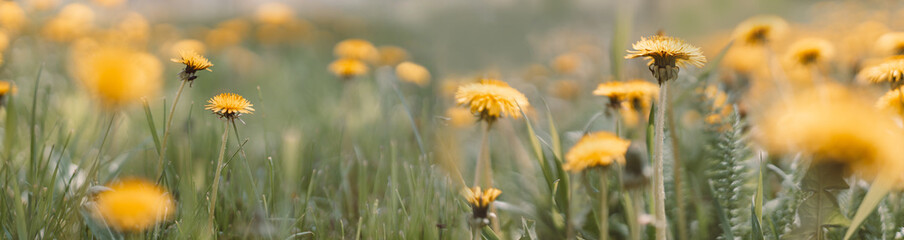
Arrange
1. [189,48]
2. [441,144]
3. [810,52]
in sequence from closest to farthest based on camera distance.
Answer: [189,48]
[441,144]
[810,52]

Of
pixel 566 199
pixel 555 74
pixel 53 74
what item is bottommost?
pixel 566 199

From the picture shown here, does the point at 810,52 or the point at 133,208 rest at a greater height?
the point at 810,52

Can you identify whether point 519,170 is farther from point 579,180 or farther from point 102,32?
point 102,32

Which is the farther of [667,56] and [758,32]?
[758,32]

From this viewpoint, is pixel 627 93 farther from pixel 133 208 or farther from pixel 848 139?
pixel 133 208

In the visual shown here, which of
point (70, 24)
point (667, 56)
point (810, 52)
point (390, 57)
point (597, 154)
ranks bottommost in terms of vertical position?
point (597, 154)

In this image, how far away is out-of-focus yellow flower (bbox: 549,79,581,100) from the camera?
7.75 feet

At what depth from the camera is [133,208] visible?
71cm

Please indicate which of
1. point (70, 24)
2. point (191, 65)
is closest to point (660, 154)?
point (191, 65)

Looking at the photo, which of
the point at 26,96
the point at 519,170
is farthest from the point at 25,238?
the point at 26,96

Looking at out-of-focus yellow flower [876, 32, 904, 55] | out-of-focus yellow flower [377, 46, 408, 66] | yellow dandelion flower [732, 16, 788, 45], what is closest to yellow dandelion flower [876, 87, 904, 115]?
out-of-focus yellow flower [876, 32, 904, 55]

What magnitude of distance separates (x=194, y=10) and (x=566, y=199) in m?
4.35

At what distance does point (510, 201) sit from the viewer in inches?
50.2

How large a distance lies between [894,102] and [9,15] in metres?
2.13
